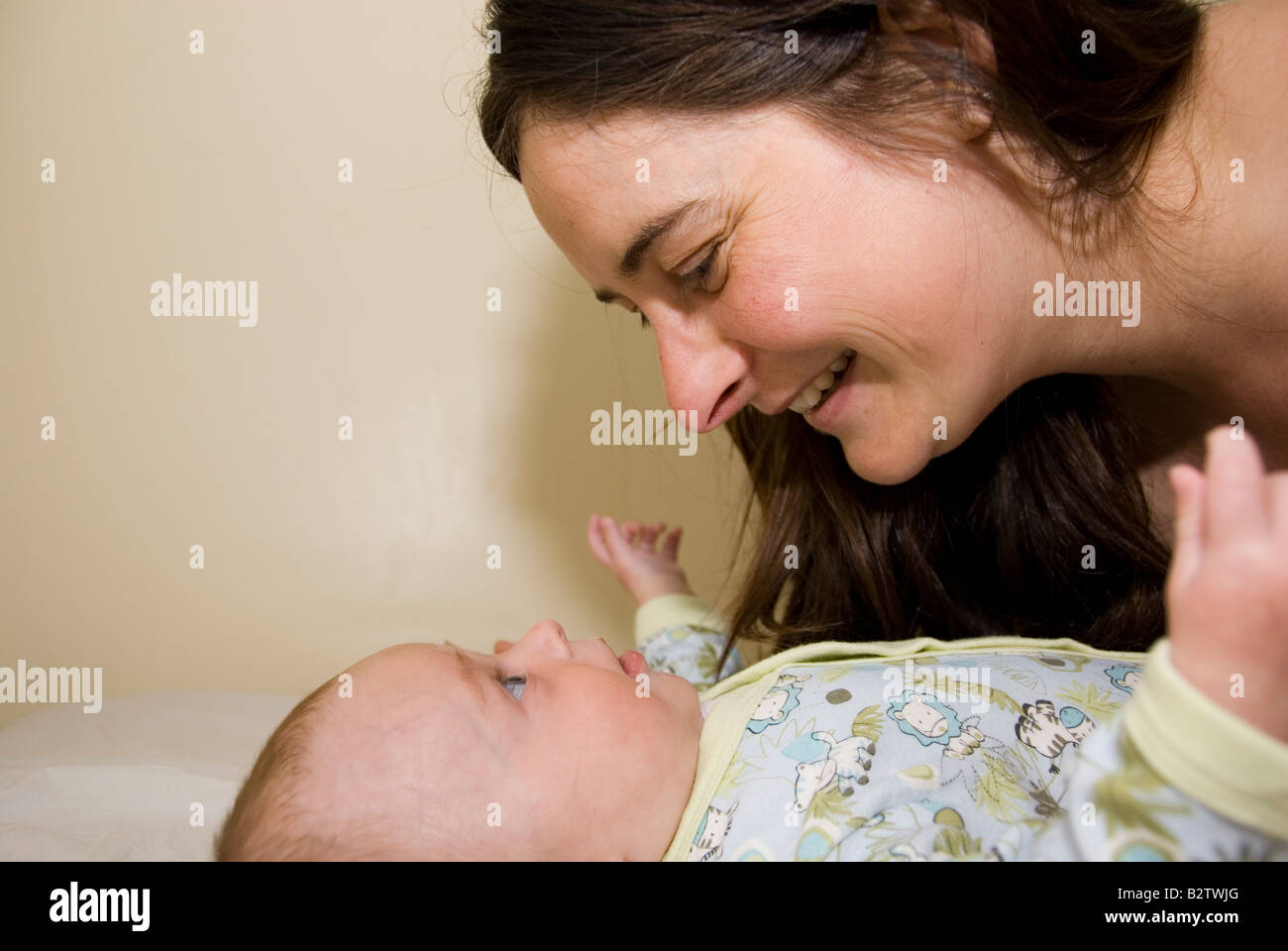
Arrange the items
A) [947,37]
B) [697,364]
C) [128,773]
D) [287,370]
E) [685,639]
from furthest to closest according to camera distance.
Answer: [287,370]
[685,639]
[128,773]
[697,364]
[947,37]

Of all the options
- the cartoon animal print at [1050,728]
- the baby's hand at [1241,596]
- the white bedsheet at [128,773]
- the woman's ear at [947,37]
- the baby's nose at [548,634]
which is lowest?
the white bedsheet at [128,773]

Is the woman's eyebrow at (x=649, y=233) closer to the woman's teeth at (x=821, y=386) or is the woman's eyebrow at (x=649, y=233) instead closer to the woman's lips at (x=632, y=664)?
the woman's teeth at (x=821, y=386)

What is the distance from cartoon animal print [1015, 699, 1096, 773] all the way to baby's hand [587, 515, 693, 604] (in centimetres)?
64

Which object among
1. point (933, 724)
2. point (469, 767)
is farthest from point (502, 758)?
point (933, 724)

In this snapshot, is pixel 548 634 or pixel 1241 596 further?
pixel 548 634

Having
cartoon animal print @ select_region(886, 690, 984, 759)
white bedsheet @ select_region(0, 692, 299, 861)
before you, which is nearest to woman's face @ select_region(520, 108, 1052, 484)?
cartoon animal print @ select_region(886, 690, 984, 759)

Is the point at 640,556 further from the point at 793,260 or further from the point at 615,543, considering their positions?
the point at 793,260

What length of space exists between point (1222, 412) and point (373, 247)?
49.9 inches

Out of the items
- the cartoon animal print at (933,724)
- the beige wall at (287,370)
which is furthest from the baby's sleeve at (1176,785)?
the beige wall at (287,370)

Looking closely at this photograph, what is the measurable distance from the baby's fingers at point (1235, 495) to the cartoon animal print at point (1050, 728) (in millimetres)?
397

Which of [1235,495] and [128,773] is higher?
[1235,495]

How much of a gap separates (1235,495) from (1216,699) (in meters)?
0.13

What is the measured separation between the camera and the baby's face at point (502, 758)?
3.07 ft

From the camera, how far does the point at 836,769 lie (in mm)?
969
